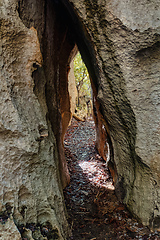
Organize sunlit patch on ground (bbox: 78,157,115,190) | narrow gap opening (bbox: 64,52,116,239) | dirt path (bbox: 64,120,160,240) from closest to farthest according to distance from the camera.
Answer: dirt path (bbox: 64,120,160,240)
narrow gap opening (bbox: 64,52,116,239)
sunlit patch on ground (bbox: 78,157,115,190)

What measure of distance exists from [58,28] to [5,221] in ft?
11.1

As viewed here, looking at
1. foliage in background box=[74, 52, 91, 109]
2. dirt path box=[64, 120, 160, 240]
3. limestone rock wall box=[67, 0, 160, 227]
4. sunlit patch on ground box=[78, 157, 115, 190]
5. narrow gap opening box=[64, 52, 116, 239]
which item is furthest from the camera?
foliage in background box=[74, 52, 91, 109]

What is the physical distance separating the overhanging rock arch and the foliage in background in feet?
23.3

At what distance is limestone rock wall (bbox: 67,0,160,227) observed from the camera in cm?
253

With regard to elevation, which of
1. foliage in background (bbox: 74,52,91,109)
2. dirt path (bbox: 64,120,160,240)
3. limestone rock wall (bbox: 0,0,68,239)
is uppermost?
foliage in background (bbox: 74,52,91,109)

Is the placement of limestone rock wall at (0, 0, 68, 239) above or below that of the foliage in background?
below

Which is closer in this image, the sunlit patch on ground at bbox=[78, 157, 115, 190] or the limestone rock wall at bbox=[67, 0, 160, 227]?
the limestone rock wall at bbox=[67, 0, 160, 227]

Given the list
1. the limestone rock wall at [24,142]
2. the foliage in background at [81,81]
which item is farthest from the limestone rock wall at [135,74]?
the foliage in background at [81,81]

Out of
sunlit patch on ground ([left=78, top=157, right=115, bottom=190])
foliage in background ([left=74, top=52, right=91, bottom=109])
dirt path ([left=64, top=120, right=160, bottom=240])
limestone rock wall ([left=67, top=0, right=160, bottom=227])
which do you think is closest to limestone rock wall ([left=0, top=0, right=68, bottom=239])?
dirt path ([left=64, top=120, right=160, bottom=240])

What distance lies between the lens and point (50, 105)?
338 centimetres

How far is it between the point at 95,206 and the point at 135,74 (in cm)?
251

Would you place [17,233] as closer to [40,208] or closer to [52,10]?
[40,208]

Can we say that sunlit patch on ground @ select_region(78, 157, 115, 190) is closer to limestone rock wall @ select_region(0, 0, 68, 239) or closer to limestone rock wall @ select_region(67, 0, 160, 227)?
limestone rock wall @ select_region(67, 0, 160, 227)

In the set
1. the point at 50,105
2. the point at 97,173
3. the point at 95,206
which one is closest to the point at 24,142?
the point at 50,105
